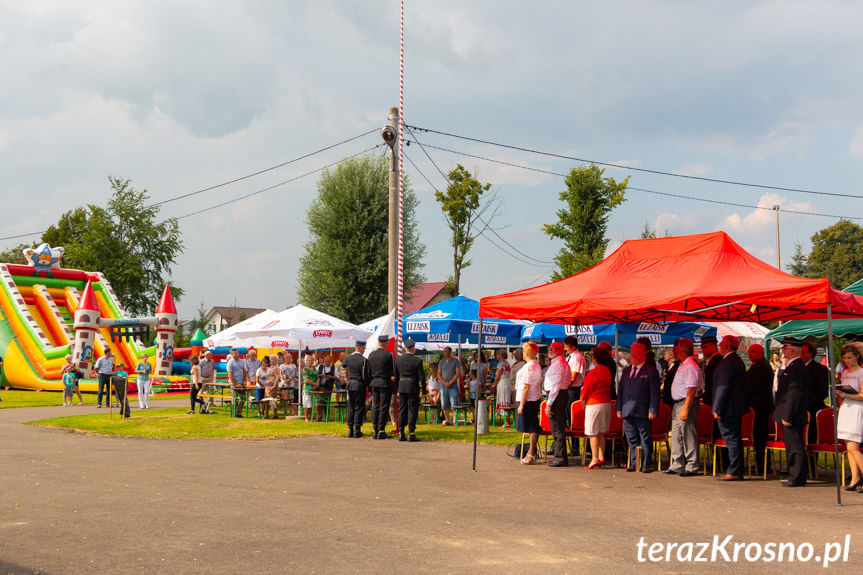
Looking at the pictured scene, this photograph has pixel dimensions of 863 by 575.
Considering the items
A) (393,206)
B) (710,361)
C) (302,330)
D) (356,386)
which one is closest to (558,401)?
(710,361)

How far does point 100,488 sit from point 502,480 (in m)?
4.96

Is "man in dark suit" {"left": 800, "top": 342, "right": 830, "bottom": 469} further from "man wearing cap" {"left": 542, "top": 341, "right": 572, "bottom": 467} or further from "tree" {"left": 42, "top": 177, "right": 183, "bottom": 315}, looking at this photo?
"tree" {"left": 42, "top": 177, "right": 183, "bottom": 315}

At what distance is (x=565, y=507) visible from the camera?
26.6 ft

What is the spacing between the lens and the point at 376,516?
7.52m

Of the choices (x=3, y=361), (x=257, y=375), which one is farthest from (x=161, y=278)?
(x=257, y=375)

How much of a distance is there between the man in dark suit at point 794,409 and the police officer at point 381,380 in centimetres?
721

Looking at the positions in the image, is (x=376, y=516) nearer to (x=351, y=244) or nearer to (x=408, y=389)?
(x=408, y=389)

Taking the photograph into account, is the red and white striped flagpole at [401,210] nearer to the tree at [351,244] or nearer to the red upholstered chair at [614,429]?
the red upholstered chair at [614,429]

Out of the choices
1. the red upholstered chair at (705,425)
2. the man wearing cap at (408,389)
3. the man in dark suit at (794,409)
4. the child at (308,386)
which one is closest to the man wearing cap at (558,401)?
the red upholstered chair at (705,425)

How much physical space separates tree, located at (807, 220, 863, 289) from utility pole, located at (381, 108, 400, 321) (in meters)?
57.7

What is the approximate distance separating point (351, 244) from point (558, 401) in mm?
32314

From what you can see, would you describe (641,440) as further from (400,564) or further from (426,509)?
(400,564)

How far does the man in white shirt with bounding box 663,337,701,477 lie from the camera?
10.4 meters

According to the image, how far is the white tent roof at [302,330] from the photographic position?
17.5 metres
